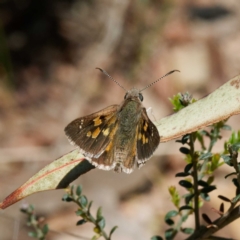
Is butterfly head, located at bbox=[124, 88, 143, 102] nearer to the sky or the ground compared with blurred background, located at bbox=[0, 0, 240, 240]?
nearer to the ground

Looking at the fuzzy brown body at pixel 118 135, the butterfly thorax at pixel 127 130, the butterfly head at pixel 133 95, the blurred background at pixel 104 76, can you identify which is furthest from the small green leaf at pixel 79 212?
the blurred background at pixel 104 76

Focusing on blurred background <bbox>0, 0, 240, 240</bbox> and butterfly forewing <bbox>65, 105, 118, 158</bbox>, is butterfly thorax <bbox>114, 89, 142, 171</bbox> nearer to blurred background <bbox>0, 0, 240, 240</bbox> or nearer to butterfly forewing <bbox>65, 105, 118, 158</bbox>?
butterfly forewing <bbox>65, 105, 118, 158</bbox>

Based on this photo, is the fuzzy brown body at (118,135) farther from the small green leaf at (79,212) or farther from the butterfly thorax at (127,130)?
the small green leaf at (79,212)

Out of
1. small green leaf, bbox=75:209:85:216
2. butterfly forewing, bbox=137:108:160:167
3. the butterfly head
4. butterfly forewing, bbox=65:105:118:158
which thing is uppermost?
the butterfly head

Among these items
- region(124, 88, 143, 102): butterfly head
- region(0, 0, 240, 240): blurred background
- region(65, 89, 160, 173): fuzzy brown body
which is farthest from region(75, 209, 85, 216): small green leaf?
region(0, 0, 240, 240): blurred background

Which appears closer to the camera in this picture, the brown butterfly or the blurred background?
the brown butterfly

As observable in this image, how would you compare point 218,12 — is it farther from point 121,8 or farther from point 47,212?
point 47,212
